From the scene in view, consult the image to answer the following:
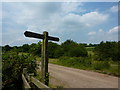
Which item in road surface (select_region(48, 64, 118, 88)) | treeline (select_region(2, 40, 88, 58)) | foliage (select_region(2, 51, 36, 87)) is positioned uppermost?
treeline (select_region(2, 40, 88, 58))

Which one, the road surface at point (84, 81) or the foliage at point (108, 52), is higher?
the foliage at point (108, 52)

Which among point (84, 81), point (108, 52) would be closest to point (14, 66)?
point (84, 81)

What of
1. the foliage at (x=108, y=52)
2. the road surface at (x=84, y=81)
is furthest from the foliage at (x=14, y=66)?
the foliage at (x=108, y=52)

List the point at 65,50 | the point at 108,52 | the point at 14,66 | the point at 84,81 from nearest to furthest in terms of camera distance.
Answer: the point at 14,66
the point at 84,81
the point at 108,52
the point at 65,50

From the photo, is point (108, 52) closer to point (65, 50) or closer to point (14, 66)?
point (65, 50)

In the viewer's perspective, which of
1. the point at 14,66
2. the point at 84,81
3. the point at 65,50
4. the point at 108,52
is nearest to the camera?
the point at 14,66

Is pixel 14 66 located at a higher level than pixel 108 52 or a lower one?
lower

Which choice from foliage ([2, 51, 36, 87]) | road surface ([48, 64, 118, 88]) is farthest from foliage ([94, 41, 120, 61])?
foliage ([2, 51, 36, 87])

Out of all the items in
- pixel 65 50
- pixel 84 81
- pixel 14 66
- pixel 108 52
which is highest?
pixel 65 50

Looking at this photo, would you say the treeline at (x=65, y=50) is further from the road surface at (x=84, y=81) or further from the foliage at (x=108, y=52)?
the road surface at (x=84, y=81)

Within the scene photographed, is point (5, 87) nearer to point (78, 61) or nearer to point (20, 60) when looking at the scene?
point (20, 60)

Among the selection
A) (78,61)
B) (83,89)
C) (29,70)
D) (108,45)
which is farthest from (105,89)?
(108,45)

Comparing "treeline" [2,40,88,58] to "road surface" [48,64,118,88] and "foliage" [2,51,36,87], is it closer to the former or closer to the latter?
"road surface" [48,64,118,88]

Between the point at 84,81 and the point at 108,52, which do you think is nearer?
the point at 84,81
